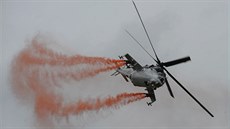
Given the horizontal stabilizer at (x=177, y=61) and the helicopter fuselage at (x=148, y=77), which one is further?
the horizontal stabilizer at (x=177, y=61)

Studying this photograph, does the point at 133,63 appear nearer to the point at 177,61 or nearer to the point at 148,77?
the point at 148,77

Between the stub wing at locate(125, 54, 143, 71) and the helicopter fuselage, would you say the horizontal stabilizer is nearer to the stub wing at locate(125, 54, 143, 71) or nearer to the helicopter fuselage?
the helicopter fuselage

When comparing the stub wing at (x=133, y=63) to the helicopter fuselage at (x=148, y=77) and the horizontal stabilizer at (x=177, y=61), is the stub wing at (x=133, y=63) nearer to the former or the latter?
the helicopter fuselage at (x=148, y=77)

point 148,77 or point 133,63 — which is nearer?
point 148,77

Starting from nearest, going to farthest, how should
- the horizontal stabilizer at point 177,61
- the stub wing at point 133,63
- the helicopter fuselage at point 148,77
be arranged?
1. the helicopter fuselage at point 148,77
2. the horizontal stabilizer at point 177,61
3. the stub wing at point 133,63

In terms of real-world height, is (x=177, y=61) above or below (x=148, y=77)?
above

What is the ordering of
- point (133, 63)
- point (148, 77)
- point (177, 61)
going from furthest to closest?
1. point (133, 63)
2. point (177, 61)
3. point (148, 77)

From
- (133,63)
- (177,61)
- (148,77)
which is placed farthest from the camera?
(133,63)

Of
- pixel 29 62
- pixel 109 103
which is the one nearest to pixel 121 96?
pixel 109 103

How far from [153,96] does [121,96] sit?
6290 mm

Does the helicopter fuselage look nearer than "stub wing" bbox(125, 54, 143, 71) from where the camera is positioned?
Yes

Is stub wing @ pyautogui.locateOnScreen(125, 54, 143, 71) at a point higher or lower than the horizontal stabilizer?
higher

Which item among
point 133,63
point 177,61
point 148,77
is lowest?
point 148,77

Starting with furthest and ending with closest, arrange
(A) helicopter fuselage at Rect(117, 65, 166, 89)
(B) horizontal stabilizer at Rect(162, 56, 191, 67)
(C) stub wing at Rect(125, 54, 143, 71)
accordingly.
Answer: (C) stub wing at Rect(125, 54, 143, 71) < (B) horizontal stabilizer at Rect(162, 56, 191, 67) < (A) helicopter fuselage at Rect(117, 65, 166, 89)
